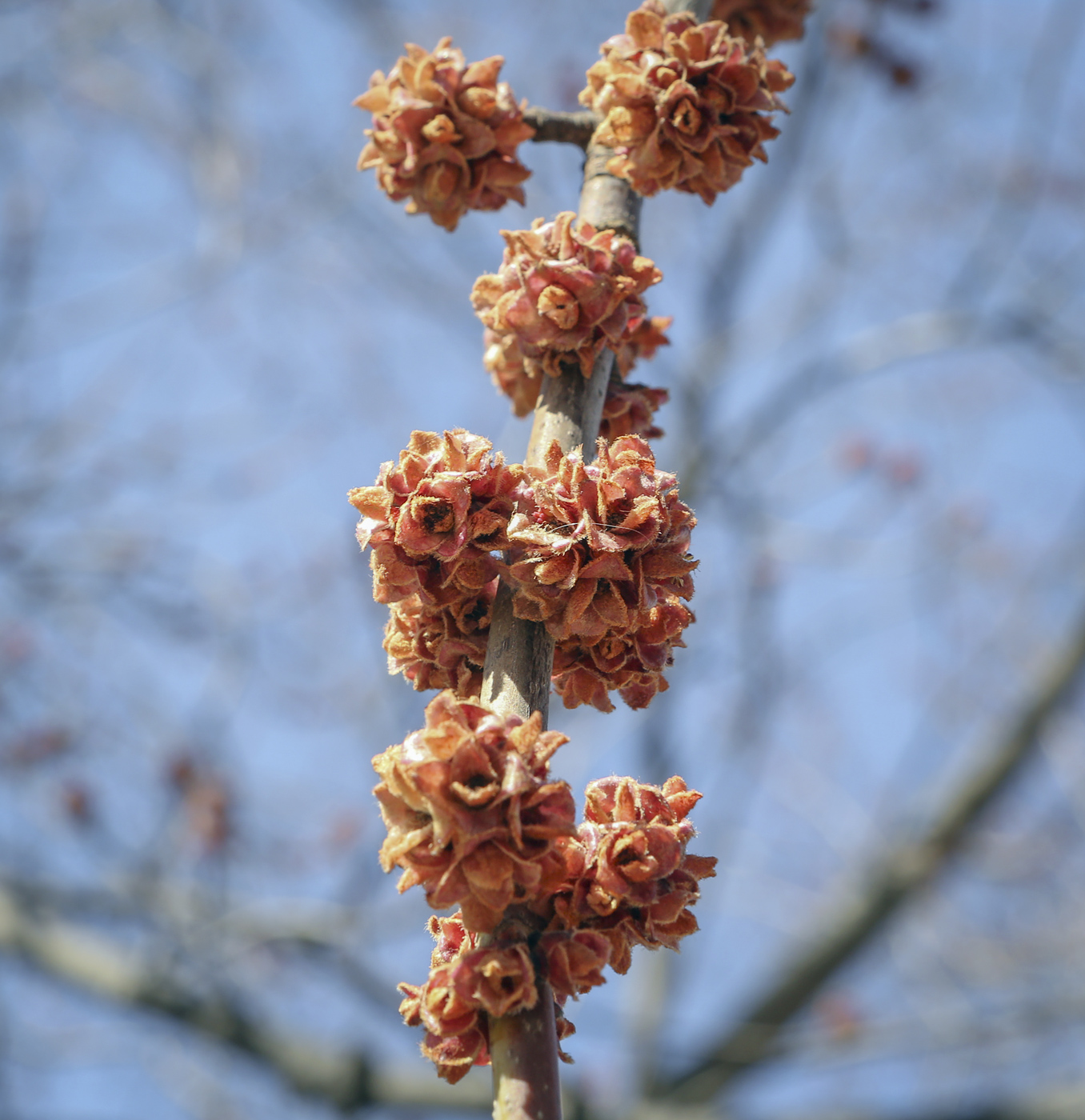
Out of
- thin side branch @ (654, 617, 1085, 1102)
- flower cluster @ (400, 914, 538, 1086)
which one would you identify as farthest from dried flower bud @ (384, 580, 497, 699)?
thin side branch @ (654, 617, 1085, 1102)

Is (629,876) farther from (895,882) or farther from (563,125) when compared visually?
(895,882)

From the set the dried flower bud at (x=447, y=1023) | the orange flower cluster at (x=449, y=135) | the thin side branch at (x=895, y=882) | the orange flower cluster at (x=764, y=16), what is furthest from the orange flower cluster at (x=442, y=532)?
the thin side branch at (x=895, y=882)

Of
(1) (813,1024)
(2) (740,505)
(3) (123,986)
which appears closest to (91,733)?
(3) (123,986)

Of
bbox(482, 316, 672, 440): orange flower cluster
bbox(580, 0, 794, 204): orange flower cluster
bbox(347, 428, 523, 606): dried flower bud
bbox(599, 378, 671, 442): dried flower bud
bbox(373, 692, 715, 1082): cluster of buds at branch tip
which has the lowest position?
bbox(373, 692, 715, 1082): cluster of buds at branch tip

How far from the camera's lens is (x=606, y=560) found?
56.7 inches

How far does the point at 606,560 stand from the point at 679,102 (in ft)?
3.18

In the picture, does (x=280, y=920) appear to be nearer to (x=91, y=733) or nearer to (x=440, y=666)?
(x=91, y=733)

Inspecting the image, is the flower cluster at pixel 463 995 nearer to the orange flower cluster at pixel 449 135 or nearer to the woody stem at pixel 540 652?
the woody stem at pixel 540 652

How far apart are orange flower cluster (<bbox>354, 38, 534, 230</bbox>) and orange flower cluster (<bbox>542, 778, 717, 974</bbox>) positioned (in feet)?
4.03

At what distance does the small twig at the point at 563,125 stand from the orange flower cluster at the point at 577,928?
133cm

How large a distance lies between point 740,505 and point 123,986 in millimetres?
4448

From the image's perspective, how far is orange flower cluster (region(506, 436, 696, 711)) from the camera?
4.71 feet

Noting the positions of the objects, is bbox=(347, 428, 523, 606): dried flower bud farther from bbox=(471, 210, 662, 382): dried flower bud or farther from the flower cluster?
the flower cluster

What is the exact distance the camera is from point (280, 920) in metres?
5.06
